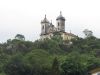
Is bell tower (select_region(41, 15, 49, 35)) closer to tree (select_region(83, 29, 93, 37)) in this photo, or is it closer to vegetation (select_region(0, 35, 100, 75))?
tree (select_region(83, 29, 93, 37))

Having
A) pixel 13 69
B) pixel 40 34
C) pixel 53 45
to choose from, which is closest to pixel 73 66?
pixel 13 69

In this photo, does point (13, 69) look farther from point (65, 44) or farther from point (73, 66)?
point (65, 44)

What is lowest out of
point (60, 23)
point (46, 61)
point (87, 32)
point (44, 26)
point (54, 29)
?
point (46, 61)

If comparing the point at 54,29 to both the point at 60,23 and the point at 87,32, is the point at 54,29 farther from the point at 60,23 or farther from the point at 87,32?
the point at 87,32

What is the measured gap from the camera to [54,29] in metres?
108

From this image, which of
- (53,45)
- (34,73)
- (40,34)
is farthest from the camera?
(40,34)

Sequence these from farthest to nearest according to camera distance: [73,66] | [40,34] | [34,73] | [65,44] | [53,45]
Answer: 1. [40,34]
2. [65,44]
3. [53,45]
4. [34,73]
5. [73,66]

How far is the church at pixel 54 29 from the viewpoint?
104812 millimetres

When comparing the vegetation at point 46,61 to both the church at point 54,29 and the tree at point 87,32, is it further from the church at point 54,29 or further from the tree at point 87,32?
the tree at point 87,32

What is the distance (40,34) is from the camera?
109750 mm

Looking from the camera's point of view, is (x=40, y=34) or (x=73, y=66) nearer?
(x=73, y=66)

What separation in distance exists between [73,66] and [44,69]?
471cm

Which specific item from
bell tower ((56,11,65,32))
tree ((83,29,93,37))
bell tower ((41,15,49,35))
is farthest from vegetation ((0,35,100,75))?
bell tower ((41,15,49,35))

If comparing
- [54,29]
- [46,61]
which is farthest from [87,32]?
[46,61]
